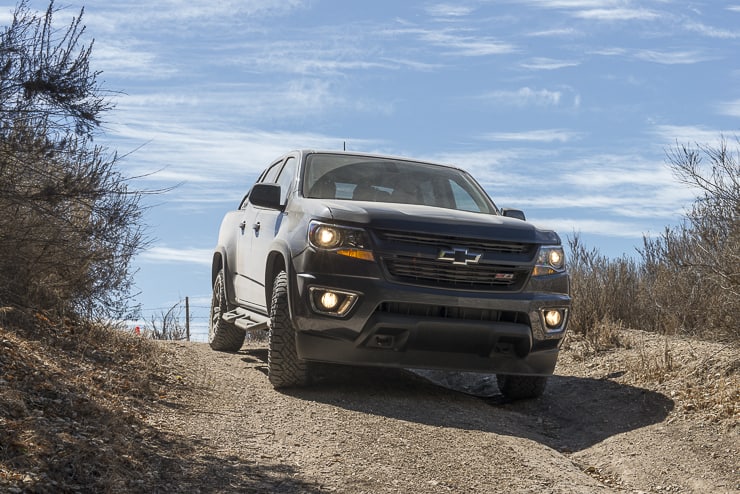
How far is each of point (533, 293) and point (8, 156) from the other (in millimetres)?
5311

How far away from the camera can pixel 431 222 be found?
25.7ft

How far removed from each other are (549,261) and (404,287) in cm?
152

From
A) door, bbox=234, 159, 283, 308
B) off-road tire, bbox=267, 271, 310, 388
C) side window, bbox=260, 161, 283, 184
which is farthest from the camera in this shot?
side window, bbox=260, 161, 283, 184

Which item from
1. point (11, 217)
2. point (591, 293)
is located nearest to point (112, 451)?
point (11, 217)

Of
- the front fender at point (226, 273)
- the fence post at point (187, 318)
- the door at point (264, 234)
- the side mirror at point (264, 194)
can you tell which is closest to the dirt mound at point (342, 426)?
the front fender at point (226, 273)

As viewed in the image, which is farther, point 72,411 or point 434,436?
point 434,436

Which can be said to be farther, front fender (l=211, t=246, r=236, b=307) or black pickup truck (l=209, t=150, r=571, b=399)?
front fender (l=211, t=246, r=236, b=307)

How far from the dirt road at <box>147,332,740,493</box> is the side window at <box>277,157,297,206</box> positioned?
1.90 metres

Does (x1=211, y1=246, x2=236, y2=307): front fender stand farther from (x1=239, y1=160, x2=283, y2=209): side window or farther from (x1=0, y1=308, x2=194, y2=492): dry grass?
(x1=0, y1=308, x2=194, y2=492): dry grass

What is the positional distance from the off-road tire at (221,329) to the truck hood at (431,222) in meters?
3.70

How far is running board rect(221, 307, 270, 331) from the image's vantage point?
30.2 ft

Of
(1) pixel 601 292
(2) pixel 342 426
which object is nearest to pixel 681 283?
(1) pixel 601 292

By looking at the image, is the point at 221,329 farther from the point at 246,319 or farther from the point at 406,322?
the point at 406,322

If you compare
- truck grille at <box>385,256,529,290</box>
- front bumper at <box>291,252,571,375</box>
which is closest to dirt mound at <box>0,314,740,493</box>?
front bumper at <box>291,252,571,375</box>
